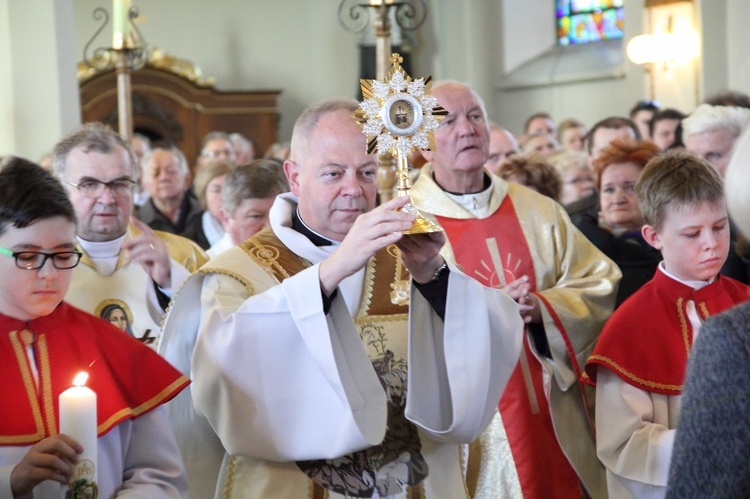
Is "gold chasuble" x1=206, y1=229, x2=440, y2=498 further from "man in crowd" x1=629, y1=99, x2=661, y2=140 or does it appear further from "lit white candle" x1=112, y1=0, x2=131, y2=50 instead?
"man in crowd" x1=629, y1=99, x2=661, y2=140

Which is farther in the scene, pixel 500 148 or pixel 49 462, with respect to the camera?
pixel 500 148

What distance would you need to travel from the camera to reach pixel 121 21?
7367 millimetres

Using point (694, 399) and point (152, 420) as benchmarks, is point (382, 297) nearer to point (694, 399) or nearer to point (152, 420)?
point (152, 420)

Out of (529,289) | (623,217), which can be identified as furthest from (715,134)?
(529,289)

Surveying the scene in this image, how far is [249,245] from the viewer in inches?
150

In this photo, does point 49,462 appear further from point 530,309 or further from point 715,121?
point 715,121

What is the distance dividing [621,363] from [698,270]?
426mm

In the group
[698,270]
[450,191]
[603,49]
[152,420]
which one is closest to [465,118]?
[450,191]

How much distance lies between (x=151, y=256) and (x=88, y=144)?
0.54 m

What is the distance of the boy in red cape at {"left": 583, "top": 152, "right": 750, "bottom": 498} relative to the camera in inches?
150

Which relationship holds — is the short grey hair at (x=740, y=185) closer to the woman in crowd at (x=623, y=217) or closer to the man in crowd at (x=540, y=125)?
the woman in crowd at (x=623, y=217)

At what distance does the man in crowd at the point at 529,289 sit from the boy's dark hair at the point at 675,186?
571mm

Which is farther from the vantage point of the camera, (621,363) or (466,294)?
(621,363)

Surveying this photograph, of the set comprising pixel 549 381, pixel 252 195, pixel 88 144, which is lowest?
pixel 549 381
